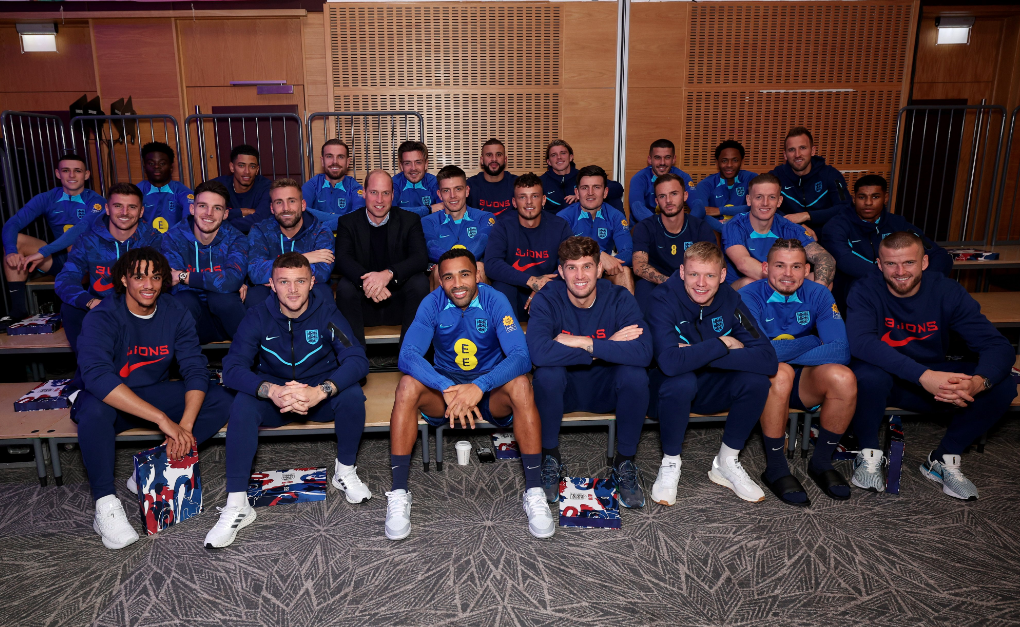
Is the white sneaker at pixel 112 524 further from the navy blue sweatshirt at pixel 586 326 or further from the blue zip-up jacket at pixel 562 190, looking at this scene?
the blue zip-up jacket at pixel 562 190

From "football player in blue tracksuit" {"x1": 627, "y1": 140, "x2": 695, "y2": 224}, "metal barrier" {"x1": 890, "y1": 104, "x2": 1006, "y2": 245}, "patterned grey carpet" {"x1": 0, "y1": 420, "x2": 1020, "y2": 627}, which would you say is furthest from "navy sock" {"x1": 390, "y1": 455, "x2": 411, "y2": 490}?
"metal barrier" {"x1": 890, "y1": 104, "x2": 1006, "y2": 245}

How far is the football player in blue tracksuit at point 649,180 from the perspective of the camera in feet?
15.3

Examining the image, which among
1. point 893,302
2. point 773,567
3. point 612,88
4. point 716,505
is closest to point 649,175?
point 612,88

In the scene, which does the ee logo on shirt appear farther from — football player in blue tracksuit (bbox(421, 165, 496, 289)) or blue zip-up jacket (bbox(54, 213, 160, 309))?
blue zip-up jacket (bbox(54, 213, 160, 309))

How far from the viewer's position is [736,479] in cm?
276

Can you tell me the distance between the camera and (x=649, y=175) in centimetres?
480

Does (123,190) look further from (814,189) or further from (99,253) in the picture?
(814,189)

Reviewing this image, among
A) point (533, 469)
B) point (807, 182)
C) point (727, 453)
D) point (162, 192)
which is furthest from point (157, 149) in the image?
point (807, 182)

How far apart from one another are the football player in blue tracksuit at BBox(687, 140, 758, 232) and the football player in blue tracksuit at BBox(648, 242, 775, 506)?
2.03m

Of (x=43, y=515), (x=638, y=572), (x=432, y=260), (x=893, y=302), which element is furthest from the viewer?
(x=432, y=260)

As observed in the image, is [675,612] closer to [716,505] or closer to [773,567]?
[773,567]

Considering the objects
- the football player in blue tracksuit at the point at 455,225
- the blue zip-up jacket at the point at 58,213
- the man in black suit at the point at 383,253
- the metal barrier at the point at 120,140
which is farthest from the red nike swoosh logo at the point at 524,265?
the metal barrier at the point at 120,140

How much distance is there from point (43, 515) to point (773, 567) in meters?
2.92

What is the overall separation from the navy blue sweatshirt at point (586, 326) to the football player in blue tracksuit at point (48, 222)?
11.0ft
